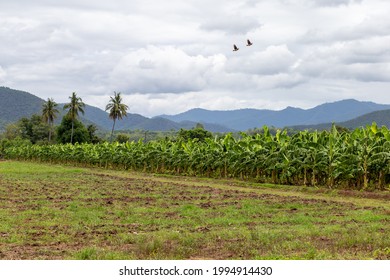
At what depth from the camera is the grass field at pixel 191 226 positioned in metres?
10.2

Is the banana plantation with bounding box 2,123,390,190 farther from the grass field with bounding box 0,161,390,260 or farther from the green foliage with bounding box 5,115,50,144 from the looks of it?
the green foliage with bounding box 5,115,50,144

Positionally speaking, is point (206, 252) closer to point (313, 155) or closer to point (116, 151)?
point (313, 155)

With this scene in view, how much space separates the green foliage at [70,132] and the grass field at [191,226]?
81367 mm

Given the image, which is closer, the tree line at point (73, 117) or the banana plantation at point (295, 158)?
the banana plantation at point (295, 158)

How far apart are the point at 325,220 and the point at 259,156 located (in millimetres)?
16256

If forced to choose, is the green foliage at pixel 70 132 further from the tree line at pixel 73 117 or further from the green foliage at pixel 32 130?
the green foliage at pixel 32 130

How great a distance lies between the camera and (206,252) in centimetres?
1037

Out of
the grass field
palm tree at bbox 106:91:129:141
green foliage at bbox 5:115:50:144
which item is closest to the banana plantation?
the grass field

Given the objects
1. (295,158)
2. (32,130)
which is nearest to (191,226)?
(295,158)

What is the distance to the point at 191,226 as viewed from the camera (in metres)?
14.1

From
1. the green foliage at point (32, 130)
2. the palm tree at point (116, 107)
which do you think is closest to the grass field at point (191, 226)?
the palm tree at point (116, 107)

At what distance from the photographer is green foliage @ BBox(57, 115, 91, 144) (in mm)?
103125

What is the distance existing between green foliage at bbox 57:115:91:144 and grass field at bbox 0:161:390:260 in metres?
81.4

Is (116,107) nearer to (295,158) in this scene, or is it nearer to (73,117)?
(73,117)
